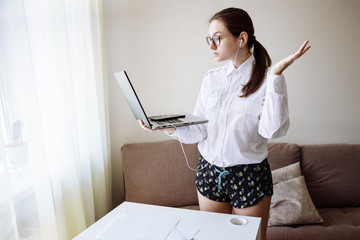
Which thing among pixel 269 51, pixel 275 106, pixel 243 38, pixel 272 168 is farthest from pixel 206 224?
pixel 269 51

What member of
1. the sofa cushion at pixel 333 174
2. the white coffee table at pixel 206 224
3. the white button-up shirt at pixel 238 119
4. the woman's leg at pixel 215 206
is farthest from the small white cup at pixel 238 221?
the sofa cushion at pixel 333 174

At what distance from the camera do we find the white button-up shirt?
1030 millimetres

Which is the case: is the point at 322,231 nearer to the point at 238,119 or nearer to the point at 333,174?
the point at 333,174

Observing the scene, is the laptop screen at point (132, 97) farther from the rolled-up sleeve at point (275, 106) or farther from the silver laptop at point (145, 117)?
the rolled-up sleeve at point (275, 106)

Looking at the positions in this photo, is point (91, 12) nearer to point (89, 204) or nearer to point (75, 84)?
point (75, 84)

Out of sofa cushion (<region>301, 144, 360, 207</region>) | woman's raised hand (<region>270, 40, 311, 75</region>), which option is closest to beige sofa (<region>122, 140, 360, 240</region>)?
sofa cushion (<region>301, 144, 360, 207</region>)

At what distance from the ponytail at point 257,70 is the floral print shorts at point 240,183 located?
12.0 inches

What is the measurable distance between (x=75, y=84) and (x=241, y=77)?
1047 millimetres

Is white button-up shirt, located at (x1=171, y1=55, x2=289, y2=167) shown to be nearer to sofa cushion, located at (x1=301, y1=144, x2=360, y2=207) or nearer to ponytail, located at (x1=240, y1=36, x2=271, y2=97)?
ponytail, located at (x1=240, y1=36, x2=271, y2=97)

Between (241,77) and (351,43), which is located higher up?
(351,43)

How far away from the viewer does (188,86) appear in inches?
89.8

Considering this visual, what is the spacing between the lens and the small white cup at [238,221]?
1074 mm

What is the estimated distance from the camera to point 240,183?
3.70 feet

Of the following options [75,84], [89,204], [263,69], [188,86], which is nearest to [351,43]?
[188,86]
